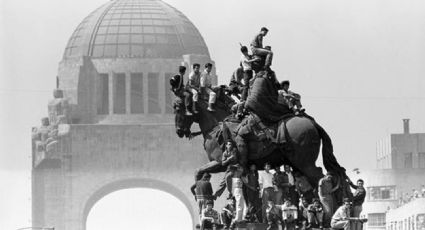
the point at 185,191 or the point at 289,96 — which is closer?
the point at 289,96

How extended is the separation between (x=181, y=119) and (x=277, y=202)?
12.6ft

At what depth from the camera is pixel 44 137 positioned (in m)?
194

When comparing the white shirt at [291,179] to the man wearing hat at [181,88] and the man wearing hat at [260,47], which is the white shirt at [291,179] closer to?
the man wearing hat at [260,47]

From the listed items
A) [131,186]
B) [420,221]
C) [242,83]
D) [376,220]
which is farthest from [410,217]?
[242,83]

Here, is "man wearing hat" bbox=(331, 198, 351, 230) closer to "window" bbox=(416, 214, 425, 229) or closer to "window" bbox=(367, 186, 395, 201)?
"window" bbox=(416, 214, 425, 229)

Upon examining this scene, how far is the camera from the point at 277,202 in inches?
2419

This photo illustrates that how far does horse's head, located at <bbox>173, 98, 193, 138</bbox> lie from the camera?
63719 mm

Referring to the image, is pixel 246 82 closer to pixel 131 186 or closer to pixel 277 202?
pixel 277 202

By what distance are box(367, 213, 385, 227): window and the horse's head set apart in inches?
4530

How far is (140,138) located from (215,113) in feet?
429

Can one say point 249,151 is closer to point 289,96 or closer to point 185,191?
point 289,96

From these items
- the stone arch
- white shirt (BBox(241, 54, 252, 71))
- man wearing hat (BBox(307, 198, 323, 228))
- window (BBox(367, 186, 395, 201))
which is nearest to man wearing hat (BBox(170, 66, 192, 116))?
white shirt (BBox(241, 54, 252, 71))

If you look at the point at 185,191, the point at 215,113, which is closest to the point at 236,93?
the point at 215,113

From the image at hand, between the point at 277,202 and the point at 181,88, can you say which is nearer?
the point at 277,202
